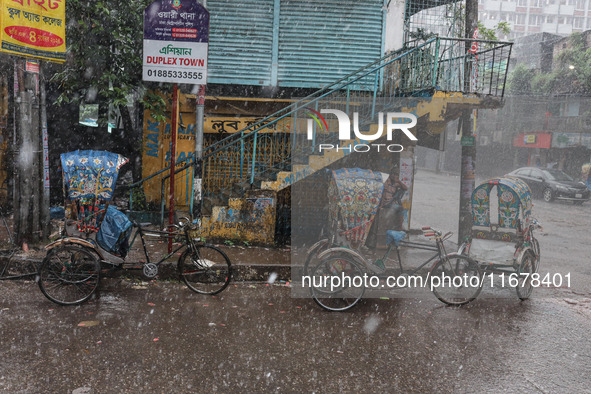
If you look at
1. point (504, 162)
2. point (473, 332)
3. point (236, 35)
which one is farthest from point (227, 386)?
point (504, 162)

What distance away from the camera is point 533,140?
101 ft

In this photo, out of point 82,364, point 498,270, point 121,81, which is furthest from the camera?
point 121,81

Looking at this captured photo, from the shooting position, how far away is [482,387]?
172 inches

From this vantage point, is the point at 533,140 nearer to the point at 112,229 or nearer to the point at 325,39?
the point at 325,39

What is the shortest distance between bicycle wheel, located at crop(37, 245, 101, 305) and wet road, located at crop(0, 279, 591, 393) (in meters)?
0.22

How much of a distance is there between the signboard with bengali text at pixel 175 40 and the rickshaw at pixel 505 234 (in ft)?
15.5

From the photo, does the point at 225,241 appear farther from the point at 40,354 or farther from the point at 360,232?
the point at 40,354

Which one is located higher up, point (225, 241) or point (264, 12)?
point (264, 12)

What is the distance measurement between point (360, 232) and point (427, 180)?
2088 centimetres

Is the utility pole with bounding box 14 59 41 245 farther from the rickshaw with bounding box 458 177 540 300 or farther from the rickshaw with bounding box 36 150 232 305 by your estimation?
the rickshaw with bounding box 458 177 540 300

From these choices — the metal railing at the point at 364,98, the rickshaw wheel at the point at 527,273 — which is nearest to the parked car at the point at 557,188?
the metal railing at the point at 364,98

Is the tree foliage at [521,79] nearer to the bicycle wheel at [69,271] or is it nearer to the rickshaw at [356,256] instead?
the rickshaw at [356,256]

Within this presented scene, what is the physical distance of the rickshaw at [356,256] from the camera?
638 centimetres

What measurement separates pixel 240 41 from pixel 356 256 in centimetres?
591
